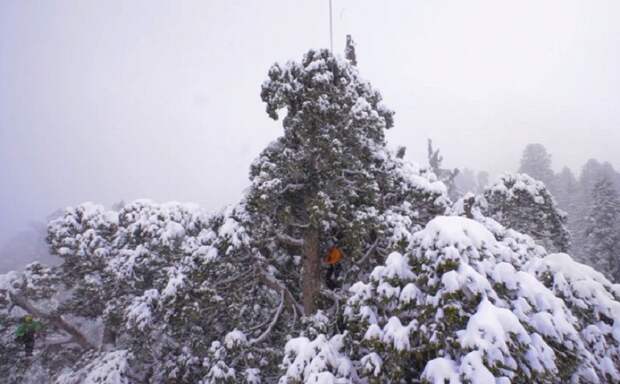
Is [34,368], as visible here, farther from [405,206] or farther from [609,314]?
[609,314]

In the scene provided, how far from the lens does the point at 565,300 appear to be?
409 cm

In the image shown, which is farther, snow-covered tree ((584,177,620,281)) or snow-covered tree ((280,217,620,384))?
snow-covered tree ((584,177,620,281))

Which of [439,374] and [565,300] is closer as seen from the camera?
[439,374]

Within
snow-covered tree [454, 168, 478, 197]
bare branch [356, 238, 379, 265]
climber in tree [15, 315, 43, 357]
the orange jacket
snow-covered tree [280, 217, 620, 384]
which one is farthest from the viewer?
snow-covered tree [454, 168, 478, 197]

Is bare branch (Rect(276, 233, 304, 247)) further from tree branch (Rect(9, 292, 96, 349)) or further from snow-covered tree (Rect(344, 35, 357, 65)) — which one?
tree branch (Rect(9, 292, 96, 349))

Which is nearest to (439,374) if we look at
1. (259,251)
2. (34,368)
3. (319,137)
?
(319,137)

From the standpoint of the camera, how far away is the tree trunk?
7973 millimetres

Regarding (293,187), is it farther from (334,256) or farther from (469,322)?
(469,322)

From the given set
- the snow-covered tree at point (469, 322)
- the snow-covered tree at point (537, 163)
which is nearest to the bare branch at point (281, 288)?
the snow-covered tree at point (469, 322)

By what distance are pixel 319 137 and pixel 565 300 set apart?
5.09 meters

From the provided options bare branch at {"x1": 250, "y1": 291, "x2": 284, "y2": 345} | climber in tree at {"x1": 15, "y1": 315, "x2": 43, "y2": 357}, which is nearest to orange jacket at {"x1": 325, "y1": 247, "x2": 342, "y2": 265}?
bare branch at {"x1": 250, "y1": 291, "x2": 284, "y2": 345}

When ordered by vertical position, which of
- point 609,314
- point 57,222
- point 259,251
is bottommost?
point 609,314

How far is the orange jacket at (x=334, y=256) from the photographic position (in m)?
8.18

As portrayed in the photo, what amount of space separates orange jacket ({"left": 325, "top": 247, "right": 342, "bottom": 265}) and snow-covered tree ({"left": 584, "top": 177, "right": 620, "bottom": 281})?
19697 millimetres
